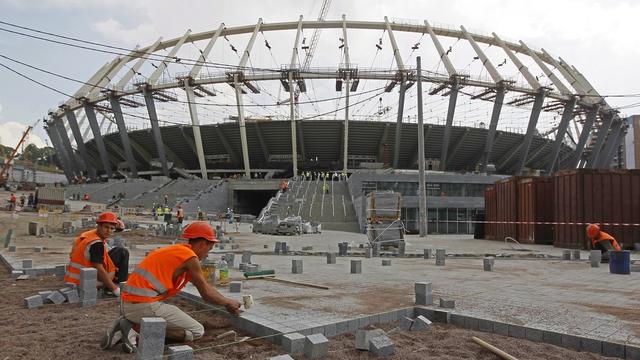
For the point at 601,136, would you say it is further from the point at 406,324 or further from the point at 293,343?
the point at 293,343

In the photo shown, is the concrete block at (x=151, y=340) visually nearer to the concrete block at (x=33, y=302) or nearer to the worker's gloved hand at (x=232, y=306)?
the worker's gloved hand at (x=232, y=306)

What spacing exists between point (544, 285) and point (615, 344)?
14.2ft

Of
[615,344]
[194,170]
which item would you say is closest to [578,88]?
[194,170]

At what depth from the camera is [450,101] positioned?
5078 centimetres

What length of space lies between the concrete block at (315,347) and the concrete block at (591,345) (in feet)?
8.50

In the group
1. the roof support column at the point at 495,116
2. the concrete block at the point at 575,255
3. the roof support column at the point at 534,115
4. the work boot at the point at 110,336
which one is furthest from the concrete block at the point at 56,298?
the roof support column at the point at 534,115

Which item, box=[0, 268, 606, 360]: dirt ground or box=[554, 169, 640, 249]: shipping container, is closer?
box=[0, 268, 606, 360]: dirt ground

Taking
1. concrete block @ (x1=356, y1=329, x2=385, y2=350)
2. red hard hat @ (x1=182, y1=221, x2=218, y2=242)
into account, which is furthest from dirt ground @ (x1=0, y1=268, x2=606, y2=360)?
red hard hat @ (x1=182, y1=221, x2=218, y2=242)

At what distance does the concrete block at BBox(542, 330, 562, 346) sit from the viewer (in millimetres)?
4793

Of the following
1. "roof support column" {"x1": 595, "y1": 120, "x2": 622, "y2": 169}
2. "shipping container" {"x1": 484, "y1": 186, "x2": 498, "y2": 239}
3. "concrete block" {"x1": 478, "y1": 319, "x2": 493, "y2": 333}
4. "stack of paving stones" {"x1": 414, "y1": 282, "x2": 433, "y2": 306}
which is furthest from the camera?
"roof support column" {"x1": 595, "y1": 120, "x2": 622, "y2": 169}

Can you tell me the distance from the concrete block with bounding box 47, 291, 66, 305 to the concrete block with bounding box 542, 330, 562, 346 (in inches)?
243

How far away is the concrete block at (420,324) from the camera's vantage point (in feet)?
17.5

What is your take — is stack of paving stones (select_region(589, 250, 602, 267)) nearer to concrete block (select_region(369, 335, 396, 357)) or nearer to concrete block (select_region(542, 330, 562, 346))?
concrete block (select_region(542, 330, 562, 346))

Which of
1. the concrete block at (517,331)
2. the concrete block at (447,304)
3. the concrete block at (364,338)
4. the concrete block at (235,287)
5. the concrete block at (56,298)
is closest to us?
the concrete block at (364,338)
